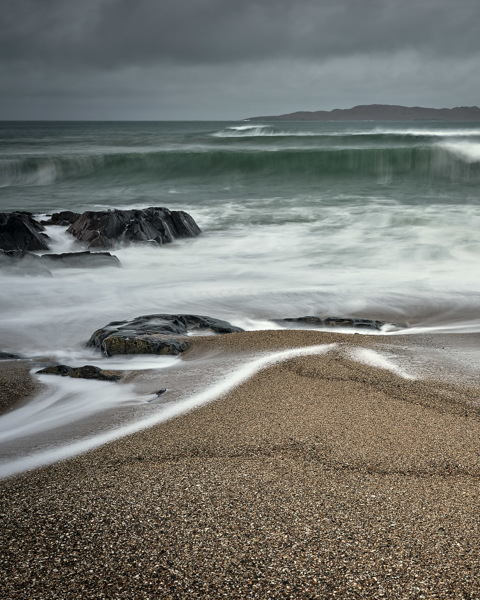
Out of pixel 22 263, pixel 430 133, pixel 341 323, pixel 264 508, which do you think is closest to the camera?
pixel 264 508

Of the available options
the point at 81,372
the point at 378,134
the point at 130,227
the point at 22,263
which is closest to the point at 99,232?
the point at 130,227

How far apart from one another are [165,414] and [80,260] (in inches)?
199

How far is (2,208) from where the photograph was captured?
13648 mm

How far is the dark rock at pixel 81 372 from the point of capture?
3678 millimetres

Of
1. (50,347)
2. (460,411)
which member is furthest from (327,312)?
(460,411)

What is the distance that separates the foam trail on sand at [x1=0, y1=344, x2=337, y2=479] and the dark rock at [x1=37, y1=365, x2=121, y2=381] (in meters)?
0.72

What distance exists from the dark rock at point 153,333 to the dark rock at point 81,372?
520mm

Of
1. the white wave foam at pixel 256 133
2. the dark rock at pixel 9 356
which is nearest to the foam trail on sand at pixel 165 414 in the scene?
the dark rock at pixel 9 356

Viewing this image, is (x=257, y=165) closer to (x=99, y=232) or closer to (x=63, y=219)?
(x=63, y=219)

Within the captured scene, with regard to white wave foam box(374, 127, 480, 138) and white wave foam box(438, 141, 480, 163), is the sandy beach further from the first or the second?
white wave foam box(374, 127, 480, 138)

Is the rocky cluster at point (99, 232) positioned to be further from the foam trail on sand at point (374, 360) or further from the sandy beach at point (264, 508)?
the sandy beach at point (264, 508)

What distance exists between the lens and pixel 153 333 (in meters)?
4.58

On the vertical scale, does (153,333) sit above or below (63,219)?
below

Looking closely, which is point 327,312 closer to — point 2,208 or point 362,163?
point 2,208
